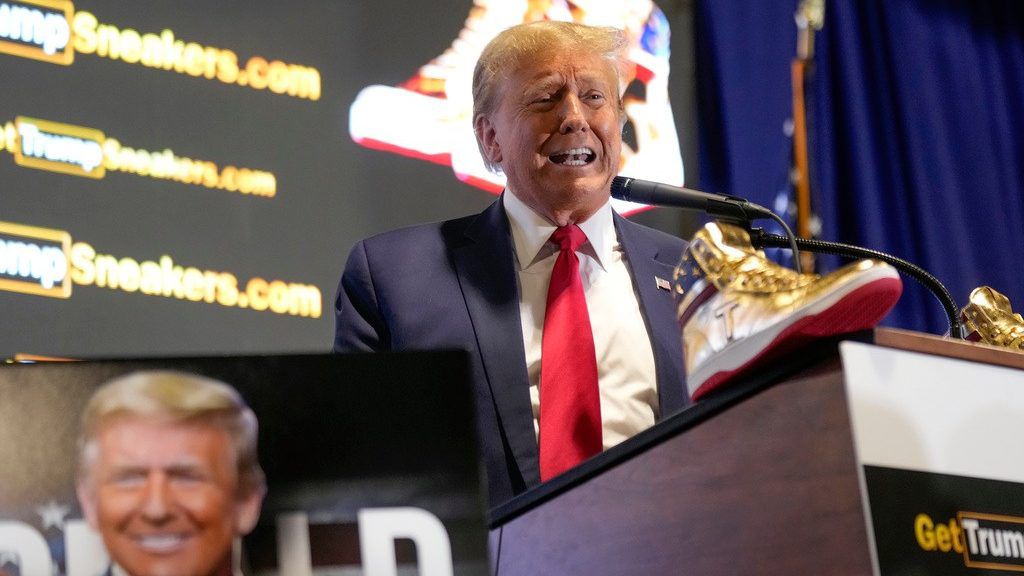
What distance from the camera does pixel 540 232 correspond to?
6.93 ft

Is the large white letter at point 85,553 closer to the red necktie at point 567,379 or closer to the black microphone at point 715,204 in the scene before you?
the black microphone at point 715,204

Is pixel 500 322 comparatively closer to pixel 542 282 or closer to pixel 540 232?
pixel 542 282

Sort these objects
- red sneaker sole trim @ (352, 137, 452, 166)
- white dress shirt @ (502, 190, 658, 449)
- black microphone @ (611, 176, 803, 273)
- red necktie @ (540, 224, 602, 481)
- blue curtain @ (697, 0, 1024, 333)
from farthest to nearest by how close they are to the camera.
Answer: blue curtain @ (697, 0, 1024, 333), red sneaker sole trim @ (352, 137, 452, 166), white dress shirt @ (502, 190, 658, 449), red necktie @ (540, 224, 602, 481), black microphone @ (611, 176, 803, 273)

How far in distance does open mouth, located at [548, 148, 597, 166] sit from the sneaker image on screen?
652 mm

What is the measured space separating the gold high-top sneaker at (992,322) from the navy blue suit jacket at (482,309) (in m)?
0.50

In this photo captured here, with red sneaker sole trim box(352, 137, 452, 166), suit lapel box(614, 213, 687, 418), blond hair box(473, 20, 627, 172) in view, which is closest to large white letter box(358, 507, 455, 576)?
suit lapel box(614, 213, 687, 418)

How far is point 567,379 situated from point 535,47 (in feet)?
2.15

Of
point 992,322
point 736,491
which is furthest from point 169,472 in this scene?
point 992,322

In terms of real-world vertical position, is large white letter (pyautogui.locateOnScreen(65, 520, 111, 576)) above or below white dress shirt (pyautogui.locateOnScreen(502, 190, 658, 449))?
below

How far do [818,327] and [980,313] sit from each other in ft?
1.62

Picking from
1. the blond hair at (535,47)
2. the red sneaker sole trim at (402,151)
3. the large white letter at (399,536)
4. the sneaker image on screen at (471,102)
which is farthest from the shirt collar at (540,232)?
the large white letter at (399,536)

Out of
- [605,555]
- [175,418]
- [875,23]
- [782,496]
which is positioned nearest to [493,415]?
[605,555]

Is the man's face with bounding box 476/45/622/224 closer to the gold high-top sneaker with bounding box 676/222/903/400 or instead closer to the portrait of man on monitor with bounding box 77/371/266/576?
the gold high-top sneaker with bounding box 676/222/903/400

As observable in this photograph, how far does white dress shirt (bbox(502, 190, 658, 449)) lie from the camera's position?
1.87 metres
